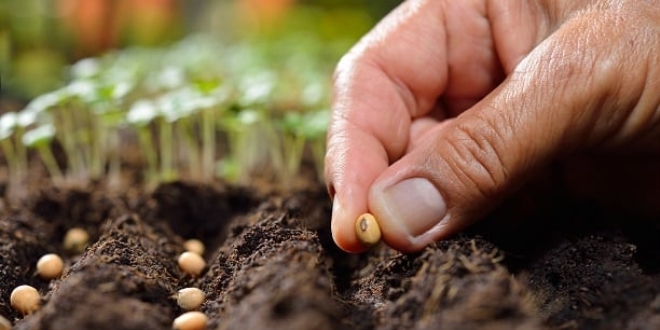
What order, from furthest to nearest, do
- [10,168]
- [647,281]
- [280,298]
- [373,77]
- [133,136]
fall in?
[133,136] < [10,168] < [373,77] < [647,281] < [280,298]

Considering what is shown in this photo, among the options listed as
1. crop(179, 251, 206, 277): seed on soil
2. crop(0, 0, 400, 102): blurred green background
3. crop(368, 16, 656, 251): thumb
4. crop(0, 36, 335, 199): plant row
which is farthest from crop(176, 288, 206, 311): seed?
crop(0, 0, 400, 102): blurred green background

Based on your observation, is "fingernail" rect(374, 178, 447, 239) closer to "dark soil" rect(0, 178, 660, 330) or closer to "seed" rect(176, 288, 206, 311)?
"dark soil" rect(0, 178, 660, 330)

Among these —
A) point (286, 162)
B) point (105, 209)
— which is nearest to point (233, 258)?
point (105, 209)

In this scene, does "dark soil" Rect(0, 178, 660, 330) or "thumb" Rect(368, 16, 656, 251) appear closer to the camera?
"dark soil" Rect(0, 178, 660, 330)

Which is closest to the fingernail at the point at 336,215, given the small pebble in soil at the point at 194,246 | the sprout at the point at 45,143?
the small pebble in soil at the point at 194,246

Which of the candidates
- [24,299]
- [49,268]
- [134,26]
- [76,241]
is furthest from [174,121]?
[134,26]

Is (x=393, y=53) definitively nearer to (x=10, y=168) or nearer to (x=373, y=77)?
(x=373, y=77)

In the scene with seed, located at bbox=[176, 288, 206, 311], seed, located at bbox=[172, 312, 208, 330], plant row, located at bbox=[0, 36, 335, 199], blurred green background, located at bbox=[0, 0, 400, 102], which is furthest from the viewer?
blurred green background, located at bbox=[0, 0, 400, 102]

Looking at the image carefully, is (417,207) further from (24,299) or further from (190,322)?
(24,299)
